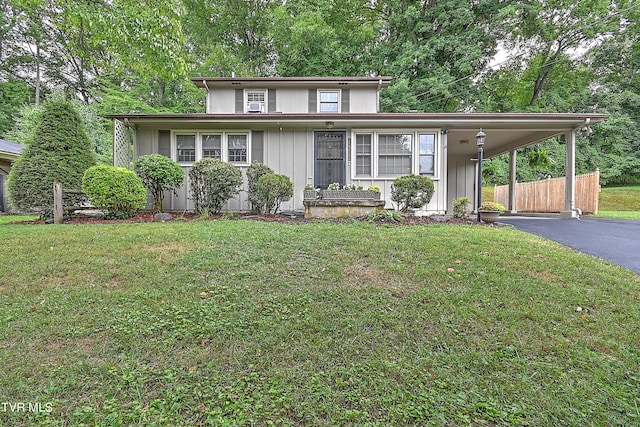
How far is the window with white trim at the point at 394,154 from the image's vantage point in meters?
9.08

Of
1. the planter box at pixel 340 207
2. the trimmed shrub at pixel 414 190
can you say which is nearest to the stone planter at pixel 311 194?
the planter box at pixel 340 207

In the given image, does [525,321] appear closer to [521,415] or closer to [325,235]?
[521,415]

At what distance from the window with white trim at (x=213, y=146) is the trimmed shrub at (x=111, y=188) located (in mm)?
2356

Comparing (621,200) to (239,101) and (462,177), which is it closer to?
(462,177)

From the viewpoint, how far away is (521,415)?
1658 mm

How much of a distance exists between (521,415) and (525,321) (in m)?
1.10

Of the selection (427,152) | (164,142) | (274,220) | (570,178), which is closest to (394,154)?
(427,152)

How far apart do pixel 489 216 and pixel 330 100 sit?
24.0 feet

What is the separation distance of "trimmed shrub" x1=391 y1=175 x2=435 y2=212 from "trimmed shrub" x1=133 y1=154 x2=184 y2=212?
18.7 feet

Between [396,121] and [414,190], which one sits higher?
[396,121]

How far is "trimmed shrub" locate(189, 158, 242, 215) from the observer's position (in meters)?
7.29

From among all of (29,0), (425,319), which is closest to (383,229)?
(425,319)

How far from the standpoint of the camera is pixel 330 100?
11.7 metres

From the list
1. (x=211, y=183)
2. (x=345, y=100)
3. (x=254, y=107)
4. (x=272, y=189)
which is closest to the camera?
(x=211, y=183)
